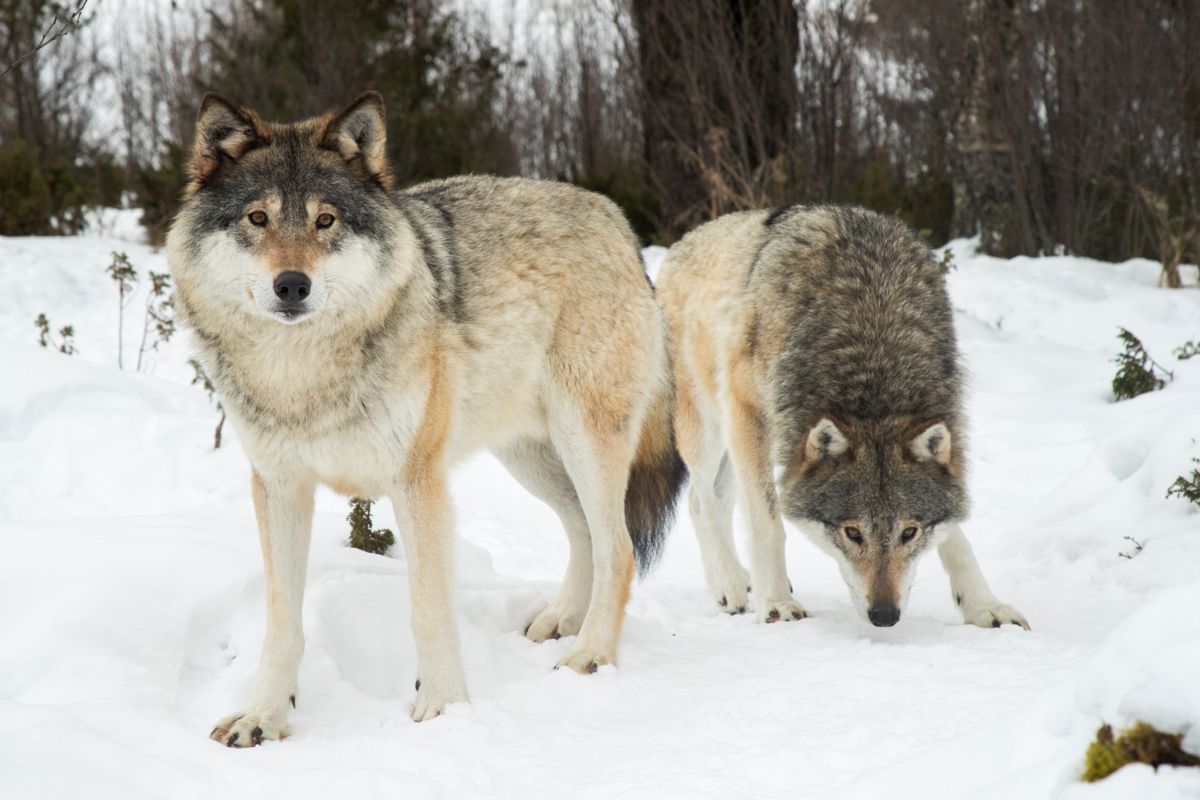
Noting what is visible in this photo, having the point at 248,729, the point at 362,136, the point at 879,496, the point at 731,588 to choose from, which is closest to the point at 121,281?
the point at 362,136

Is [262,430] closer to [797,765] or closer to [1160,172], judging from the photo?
[797,765]

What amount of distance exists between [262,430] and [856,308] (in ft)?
8.67

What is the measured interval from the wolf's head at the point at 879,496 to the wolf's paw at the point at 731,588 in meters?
0.72

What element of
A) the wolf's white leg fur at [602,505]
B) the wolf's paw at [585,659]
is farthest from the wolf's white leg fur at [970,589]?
the wolf's paw at [585,659]

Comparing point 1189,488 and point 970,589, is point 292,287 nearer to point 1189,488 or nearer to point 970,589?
point 970,589

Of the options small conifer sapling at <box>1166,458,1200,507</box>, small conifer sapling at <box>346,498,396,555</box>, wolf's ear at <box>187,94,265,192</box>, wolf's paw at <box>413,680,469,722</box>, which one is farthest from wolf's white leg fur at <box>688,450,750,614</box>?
wolf's ear at <box>187,94,265,192</box>

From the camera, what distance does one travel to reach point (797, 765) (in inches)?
111

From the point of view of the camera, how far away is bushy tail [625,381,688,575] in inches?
186

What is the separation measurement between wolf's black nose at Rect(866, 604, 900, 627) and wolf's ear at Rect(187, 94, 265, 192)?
276 cm

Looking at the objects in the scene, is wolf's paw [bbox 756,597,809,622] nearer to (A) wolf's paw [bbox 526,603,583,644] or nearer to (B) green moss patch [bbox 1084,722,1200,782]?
(A) wolf's paw [bbox 526,603,583,644]

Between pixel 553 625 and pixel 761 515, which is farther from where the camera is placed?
pixel 761 515

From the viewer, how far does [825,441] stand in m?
4.43

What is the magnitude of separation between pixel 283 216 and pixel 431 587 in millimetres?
1275

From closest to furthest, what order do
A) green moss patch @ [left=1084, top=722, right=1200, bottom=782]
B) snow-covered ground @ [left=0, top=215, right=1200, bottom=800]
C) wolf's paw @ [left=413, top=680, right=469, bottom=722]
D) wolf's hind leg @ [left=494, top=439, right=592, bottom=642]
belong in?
green moss patch @ [left=1084, top=722, right=1200, bottom=782] < snow-covered ground @ [left=0, top=215, right=1200, bottom=800] < wolf's paw @ [left=413, top=680, right=469, bottom=722] < wolf's hind leg @ [left=494, top=439, right=592, bottom=642]
